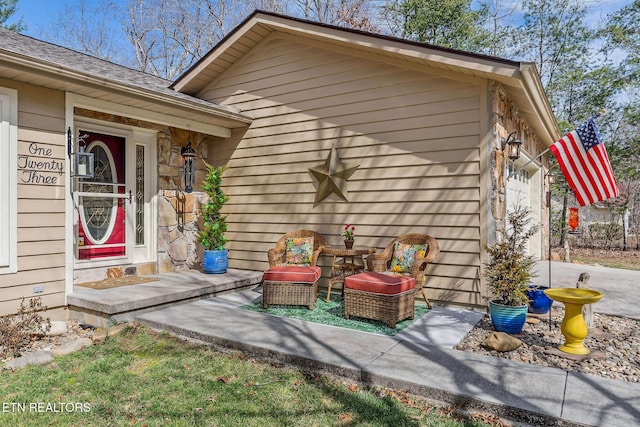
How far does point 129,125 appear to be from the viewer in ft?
18.8

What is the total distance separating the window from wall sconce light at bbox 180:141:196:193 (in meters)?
2.33

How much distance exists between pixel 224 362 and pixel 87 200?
341 cm

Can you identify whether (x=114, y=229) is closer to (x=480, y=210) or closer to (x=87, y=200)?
(x=87, y=200)

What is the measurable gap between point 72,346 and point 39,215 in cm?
156

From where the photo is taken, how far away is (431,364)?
3049 millimetres

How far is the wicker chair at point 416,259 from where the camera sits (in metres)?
4.58

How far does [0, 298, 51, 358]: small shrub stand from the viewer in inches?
141

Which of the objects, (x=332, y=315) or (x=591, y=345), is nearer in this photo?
(x=591, y=345)

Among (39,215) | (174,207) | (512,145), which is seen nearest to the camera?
(39,215)

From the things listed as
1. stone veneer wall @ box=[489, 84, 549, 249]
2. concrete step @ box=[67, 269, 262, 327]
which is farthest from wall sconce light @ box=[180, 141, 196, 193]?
stone veneer wall @ box=[489, 84, 549, 249]

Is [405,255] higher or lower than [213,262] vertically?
higher

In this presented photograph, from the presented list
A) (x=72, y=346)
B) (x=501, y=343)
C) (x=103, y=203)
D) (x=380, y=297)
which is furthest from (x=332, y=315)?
(x=103, y=203)

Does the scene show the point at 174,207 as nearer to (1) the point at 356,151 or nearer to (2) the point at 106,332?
(2) the point at 106,332
